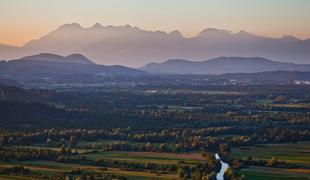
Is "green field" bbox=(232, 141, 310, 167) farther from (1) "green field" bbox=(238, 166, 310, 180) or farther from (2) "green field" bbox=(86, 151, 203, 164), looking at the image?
(2) "green field" bbox=(86, 151, 203, 164)

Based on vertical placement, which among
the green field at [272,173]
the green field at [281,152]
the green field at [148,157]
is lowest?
the green field at [272,173]

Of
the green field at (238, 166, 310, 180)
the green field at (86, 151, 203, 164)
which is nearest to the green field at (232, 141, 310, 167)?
the green field at (238, 166, 310, 180)

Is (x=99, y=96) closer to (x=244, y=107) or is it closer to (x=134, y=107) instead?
(x=134, y=107)

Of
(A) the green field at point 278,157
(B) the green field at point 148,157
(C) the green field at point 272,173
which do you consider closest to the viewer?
(C) the green field at point 272,173

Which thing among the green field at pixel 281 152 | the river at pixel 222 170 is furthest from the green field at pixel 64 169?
the green field at pixel 281 152

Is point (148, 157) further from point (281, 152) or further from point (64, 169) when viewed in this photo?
→ point (281, 152)

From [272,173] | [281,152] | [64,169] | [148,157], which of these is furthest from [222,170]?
[64,169]

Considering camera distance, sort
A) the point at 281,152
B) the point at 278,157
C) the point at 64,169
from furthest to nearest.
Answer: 1. the point at 281,152
2. the point at 278,157
3. the point at 64,169

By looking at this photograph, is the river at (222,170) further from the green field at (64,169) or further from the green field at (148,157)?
the green field at (64,169)

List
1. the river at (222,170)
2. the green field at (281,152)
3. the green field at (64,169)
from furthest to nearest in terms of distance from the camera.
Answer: the green field at (281,152)
the green field at (64,169)
the river at (222,170)

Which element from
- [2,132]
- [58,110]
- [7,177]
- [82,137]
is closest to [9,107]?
[58,110]
